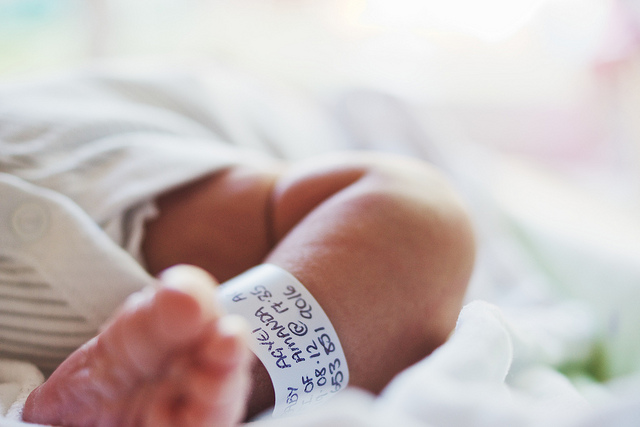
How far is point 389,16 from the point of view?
143cm

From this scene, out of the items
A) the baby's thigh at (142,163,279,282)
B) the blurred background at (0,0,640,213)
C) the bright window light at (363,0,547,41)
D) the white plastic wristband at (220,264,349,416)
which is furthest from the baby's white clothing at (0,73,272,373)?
the bright window light at (363,0,547,41)

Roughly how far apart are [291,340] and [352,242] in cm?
9

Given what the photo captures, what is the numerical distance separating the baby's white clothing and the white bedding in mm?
46

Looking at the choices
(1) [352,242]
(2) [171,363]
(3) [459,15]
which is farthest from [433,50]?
(2) [171,363]

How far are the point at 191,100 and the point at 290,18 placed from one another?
1.12m

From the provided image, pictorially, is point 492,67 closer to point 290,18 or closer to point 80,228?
point 290,18

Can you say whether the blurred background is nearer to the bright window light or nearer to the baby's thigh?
the bright window light

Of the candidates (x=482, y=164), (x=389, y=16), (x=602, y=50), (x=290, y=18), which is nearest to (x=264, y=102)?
(x=482, y=164)

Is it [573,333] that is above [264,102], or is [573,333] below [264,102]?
below

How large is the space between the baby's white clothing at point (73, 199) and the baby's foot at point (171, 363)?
15cm

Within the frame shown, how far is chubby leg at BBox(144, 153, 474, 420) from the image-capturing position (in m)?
0.36

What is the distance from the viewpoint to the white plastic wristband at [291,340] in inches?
12.8

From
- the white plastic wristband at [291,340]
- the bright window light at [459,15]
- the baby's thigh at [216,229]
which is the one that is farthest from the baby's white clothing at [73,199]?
the bright window light at [459,15]

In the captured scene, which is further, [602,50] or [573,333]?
[602,50]
